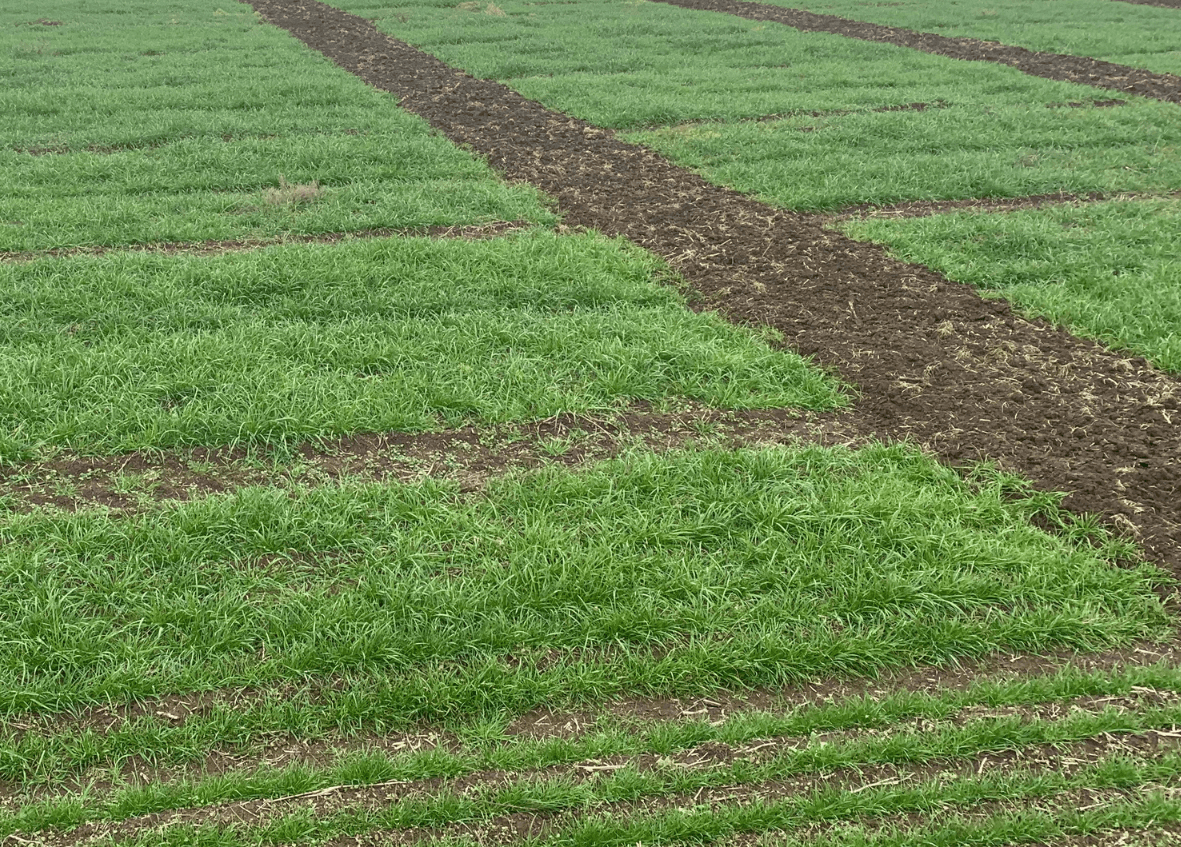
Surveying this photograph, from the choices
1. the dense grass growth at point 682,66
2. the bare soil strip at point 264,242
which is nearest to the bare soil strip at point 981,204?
the bare soil strip at point 264,242

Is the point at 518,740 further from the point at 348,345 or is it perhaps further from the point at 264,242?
the point at 264,242

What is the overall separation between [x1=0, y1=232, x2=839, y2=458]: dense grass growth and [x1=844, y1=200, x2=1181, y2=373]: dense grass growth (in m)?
2.50

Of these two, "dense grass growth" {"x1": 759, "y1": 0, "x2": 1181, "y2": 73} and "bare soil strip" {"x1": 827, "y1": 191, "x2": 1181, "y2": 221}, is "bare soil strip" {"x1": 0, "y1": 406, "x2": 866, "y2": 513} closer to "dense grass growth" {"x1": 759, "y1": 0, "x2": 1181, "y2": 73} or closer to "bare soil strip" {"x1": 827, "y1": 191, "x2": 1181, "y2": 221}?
"bare soil strip" {"x1": 827, "y1": 191, "x2": 1181, "y2": 221}

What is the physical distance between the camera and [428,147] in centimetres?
1294

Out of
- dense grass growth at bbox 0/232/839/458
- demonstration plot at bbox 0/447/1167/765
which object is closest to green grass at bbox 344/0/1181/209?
dense grass growth at bbox 0/232/839/458

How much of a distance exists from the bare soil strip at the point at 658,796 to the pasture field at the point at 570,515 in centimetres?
2

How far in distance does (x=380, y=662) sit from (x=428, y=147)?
9815mm

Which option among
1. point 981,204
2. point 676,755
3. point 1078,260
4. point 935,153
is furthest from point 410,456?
point 935,153

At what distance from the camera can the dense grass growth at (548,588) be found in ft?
14.3

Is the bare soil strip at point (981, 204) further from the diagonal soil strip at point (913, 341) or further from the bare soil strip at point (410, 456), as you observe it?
the bare soil strip at point (410, 456)

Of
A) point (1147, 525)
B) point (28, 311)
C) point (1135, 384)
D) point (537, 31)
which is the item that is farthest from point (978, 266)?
point (537, 31)

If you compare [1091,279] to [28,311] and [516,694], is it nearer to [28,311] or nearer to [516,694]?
[516,694]

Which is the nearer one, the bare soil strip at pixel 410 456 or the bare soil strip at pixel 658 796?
the bare soil strip at pixel 658 796

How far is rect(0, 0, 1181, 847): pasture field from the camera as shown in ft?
12.6
